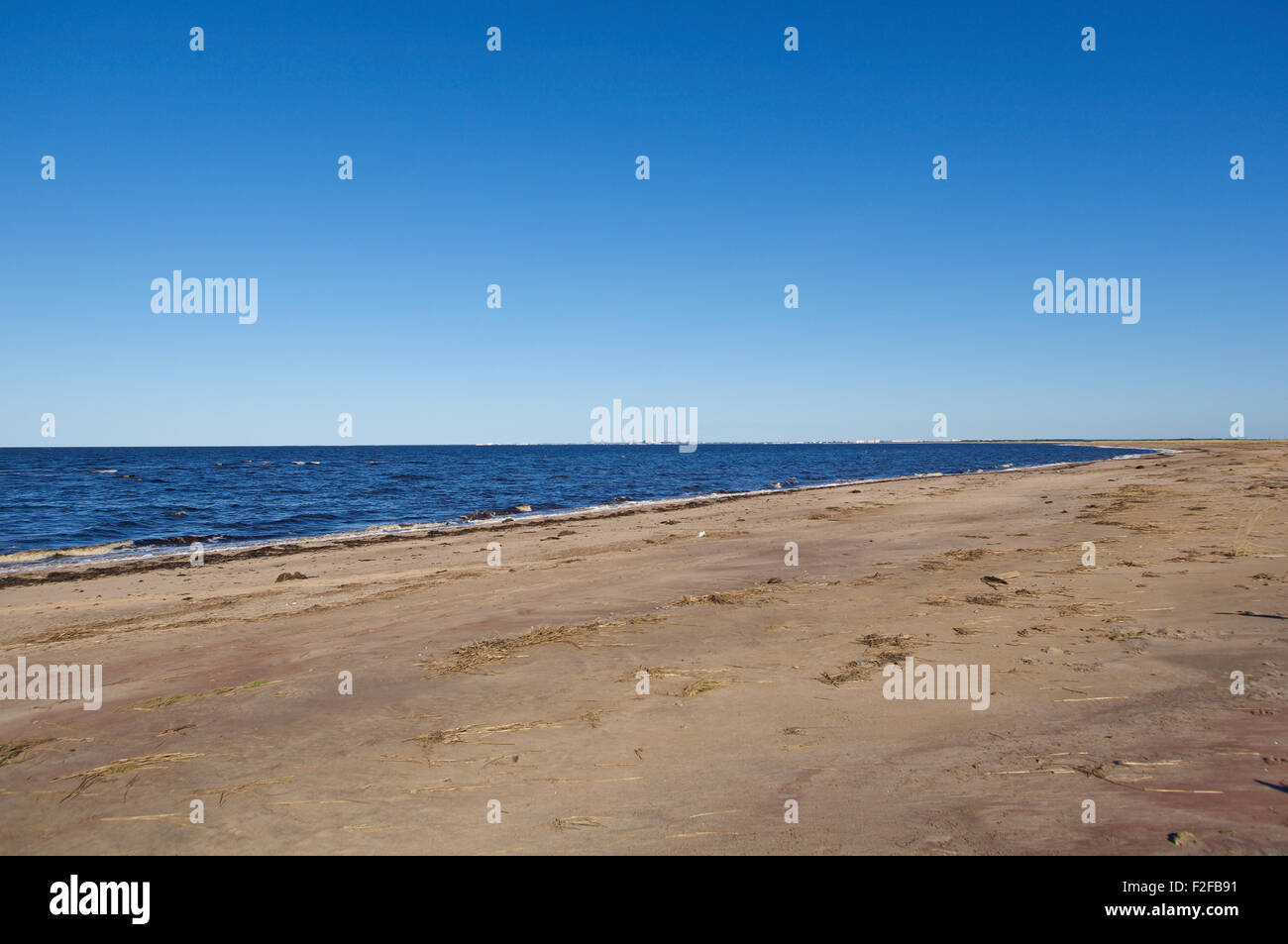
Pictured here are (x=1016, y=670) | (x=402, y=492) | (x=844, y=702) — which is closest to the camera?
(x=844, y=702)

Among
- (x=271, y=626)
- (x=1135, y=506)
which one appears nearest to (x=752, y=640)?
(x=271, y=626)

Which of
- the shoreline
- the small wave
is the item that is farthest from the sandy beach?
the small wave

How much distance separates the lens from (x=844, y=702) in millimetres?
6270

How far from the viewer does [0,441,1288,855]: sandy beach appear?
14.1ft

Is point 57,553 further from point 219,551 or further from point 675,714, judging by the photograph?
point 675,714

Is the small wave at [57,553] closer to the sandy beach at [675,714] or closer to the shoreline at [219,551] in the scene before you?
the shoreline at [219,551]

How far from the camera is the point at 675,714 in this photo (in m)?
6.14

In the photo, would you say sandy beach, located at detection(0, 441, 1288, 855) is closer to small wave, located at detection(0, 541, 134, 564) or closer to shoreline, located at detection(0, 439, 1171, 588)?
shoreline, located at detection(0, 439, 1171, 588)

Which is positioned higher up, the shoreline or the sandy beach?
the sandy beach

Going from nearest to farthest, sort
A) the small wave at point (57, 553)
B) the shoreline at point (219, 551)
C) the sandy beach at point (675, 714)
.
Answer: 1. the sandy beach at point (675, 714)
2. the shoreline at point (219, 551)
3. the small wave at point (57, 553)

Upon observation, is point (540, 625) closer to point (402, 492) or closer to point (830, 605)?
point (830, 605)

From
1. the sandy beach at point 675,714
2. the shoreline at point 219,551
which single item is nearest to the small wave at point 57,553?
the shoreline at point 219,551

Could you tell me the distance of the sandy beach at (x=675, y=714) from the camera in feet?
14.1

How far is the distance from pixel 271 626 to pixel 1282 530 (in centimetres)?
1988
